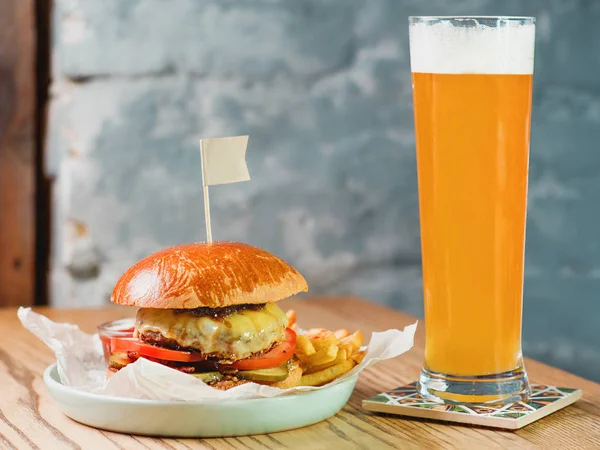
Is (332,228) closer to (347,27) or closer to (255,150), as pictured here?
(255,150)

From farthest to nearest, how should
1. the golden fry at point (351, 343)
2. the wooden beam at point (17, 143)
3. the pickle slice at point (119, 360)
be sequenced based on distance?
the wooden beam at point (17, 143), the golden fry at point (351, 343), the pickle slice at point (119, 360)

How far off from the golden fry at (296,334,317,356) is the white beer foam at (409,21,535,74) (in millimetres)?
375

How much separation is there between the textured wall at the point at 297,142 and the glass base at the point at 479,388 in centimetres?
132

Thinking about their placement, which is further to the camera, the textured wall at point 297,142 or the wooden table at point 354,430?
the textured wall at point 297,142

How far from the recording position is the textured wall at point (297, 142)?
230 centimetres

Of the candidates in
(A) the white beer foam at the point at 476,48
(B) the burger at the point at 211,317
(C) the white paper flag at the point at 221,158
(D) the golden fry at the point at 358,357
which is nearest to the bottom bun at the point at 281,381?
(B) the burger at the point at 211,317

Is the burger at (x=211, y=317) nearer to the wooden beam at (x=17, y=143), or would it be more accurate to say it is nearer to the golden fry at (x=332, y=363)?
the golden fry at (x=332, y=363)

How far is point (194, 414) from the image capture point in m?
1.03

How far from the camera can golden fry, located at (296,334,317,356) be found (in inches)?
46.0

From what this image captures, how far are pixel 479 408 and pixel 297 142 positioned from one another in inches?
56.6

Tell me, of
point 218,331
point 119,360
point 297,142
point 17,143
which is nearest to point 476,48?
point 218,331

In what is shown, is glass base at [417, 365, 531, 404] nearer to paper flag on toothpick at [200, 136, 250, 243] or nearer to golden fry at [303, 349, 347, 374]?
golden fry at [303, 349, 347, 374]

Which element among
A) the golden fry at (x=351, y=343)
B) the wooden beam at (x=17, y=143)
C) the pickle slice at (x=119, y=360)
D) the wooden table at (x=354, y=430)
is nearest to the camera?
the wooden table at (x=354, y=430)

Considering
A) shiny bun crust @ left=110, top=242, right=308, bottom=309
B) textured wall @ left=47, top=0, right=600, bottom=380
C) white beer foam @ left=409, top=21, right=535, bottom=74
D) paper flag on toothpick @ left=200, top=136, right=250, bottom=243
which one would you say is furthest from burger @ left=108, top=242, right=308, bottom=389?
textured wall @ left=47, top=0, right=600, bottom=380
